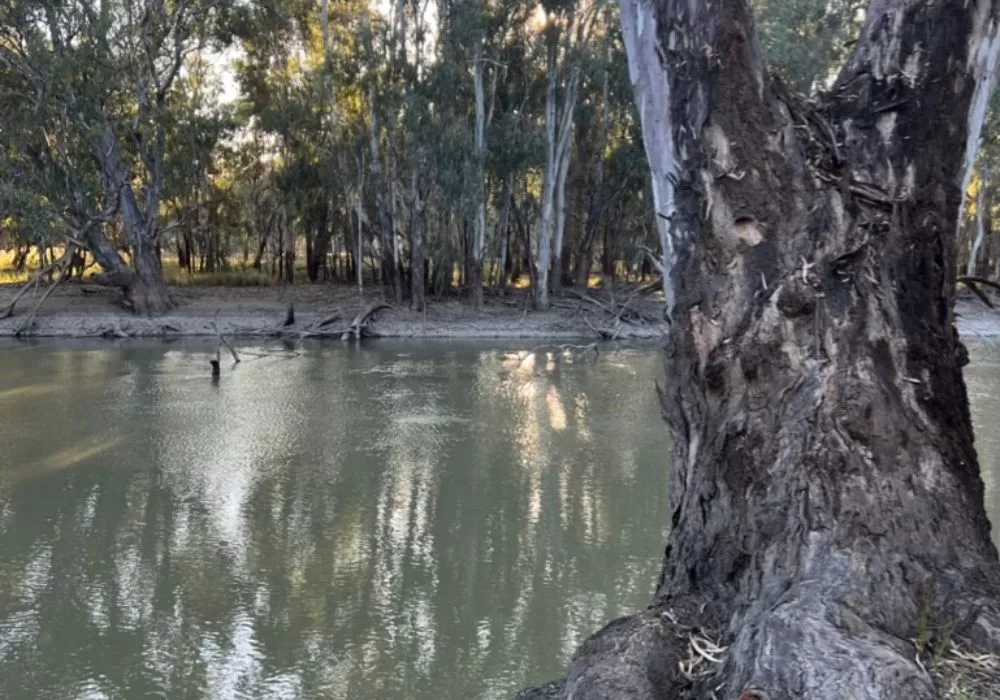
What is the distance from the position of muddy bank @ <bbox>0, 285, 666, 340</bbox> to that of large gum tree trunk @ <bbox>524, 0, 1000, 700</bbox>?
1148 cm

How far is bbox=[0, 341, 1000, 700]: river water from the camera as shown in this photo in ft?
12.4

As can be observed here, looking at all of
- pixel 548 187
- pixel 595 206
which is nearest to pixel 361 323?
pixel 548 187

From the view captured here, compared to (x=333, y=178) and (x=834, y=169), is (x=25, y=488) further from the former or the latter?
(x=333, y=178)

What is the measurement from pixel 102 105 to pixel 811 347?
48.1 feet

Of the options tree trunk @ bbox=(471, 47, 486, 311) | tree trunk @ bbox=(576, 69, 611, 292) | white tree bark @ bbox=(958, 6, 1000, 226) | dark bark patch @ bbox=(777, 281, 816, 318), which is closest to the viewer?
dark bark patch @ bbox=(777, 281, 816, 318)

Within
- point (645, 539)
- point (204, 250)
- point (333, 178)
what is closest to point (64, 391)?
point (645, 539)

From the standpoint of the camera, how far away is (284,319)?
51.4 feet

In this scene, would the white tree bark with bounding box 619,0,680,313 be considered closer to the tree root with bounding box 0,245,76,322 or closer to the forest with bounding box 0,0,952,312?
the forest with bounding box 0,0,952,312

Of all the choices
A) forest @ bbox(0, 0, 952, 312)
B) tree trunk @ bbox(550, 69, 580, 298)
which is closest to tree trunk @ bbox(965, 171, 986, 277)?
forest @ bbox(0, 0, 952, 312)

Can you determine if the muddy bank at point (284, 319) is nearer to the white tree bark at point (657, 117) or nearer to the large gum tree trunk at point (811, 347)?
the white tree bark at point (657, 117)

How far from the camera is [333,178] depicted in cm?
1758

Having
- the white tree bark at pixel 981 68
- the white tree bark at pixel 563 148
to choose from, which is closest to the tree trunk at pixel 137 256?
the white tree bark at pixel 563 148

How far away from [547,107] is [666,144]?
14839 millimetres

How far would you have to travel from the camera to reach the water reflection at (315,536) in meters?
3.78
